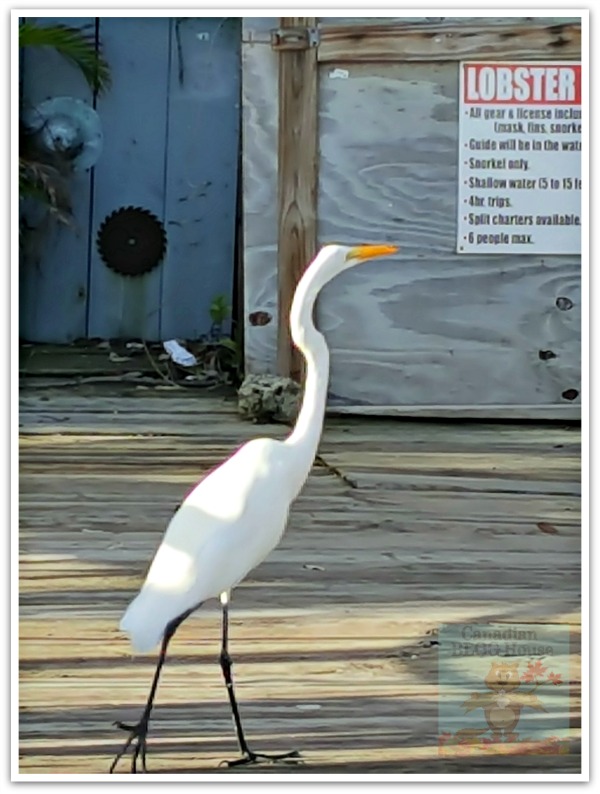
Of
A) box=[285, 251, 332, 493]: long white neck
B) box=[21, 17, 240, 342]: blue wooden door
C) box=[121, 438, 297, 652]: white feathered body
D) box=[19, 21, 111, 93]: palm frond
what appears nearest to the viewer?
box=[121, 438, 297, 652]: white feathered body

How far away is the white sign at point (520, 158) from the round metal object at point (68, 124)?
1.42m

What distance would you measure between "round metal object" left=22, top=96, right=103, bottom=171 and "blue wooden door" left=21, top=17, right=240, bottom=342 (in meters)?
0.04

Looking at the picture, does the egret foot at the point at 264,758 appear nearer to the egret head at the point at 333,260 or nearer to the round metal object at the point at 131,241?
the egret head at the point at 333,260

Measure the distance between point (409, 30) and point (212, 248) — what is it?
4.03ft

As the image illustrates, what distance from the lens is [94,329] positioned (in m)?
5.57

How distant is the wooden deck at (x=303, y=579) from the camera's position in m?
2.66

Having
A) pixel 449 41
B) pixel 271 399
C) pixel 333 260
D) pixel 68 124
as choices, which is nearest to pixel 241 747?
pixel 333 260

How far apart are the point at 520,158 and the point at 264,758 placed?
2611mm

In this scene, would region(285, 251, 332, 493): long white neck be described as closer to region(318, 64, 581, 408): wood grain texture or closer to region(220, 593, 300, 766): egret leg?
region(220, 593, 300, 766): egret leg

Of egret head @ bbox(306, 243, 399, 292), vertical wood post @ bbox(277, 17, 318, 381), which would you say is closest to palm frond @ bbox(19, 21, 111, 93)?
vertical wood post @ bbox(277, 17, 318, 381)

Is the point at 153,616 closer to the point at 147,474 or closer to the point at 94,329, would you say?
the point at 147,474

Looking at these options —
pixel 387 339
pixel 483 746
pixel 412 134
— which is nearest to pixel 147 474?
pixel 387 339

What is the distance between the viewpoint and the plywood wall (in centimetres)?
471

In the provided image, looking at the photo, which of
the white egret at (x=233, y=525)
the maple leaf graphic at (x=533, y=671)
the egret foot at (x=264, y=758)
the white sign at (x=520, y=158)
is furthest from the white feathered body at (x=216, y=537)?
the white sign at (x=520, y=158)
